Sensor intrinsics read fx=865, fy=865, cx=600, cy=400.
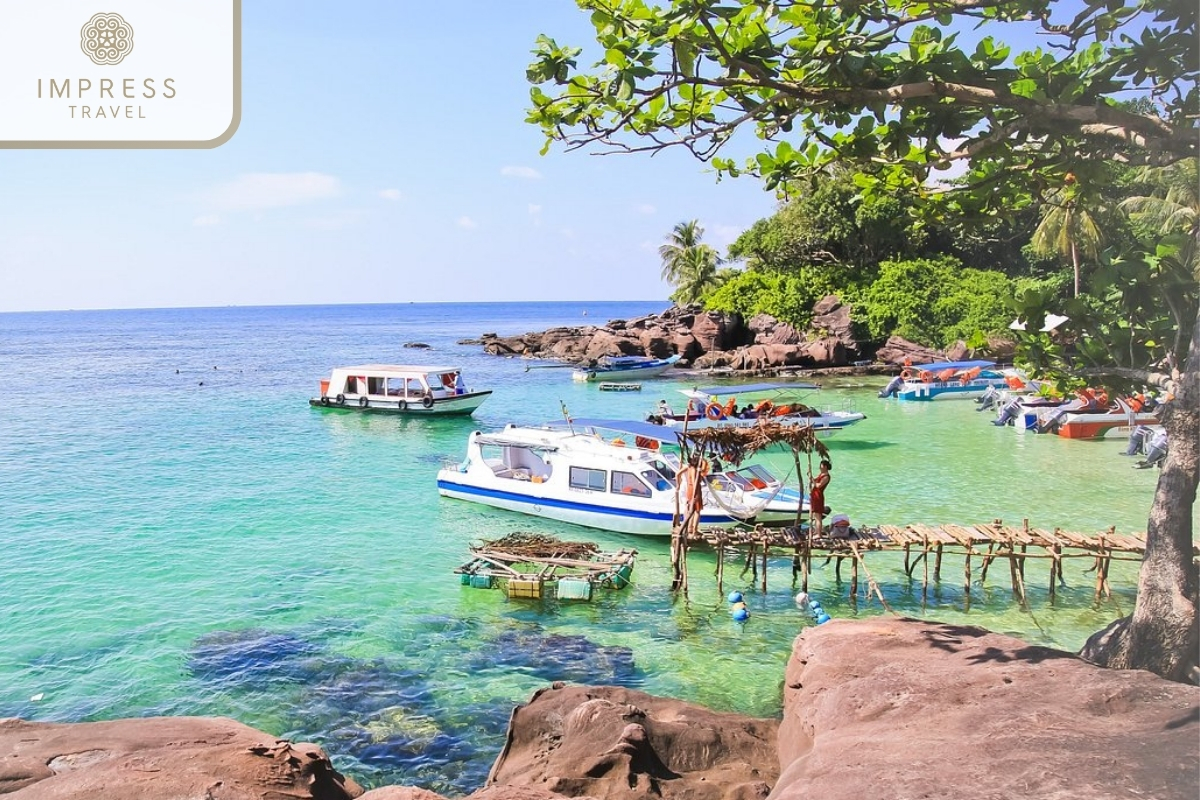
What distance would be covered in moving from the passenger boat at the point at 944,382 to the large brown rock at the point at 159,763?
39305 mm

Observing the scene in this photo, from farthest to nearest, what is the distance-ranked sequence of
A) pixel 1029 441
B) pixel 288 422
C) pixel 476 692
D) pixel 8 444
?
1. pixel 288 422
2. pixel 8 444
3. pixel 1029 441
4. pixel 476 692

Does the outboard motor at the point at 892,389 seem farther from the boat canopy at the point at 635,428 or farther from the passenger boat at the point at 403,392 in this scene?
the boat canopy at the point at 635,428

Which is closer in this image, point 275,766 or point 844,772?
point 844,772

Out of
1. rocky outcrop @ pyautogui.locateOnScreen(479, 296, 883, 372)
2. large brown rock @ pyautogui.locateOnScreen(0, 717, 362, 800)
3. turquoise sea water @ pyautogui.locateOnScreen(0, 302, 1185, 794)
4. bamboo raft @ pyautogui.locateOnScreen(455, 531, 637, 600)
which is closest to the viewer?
large brown rock @ pyautogui.locateOnScreen(0, 717, 362, 800)

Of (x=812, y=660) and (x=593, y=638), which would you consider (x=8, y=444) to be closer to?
(x=593, y=638)

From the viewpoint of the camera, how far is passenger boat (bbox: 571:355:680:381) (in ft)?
185

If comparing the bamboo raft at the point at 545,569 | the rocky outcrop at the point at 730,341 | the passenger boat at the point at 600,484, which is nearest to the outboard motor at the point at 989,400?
the rocky outcrop at the point at 730,341

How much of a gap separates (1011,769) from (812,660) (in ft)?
11.3

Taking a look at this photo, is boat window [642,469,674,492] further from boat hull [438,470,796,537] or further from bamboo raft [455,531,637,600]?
bamboo raft [455,531,637,600]

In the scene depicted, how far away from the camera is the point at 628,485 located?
803 inches

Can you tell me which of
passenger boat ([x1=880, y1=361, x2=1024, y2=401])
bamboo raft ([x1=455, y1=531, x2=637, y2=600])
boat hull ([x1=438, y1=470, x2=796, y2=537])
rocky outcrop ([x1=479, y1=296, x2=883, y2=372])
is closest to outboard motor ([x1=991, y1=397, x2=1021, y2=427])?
passenger boat ([x1=880, y1=361, x2=1024, y2=401])

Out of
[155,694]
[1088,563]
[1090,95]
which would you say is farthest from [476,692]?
[1088,563]

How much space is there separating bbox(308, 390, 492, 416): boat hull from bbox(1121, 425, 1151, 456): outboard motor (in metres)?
25.7

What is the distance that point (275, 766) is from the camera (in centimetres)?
745
